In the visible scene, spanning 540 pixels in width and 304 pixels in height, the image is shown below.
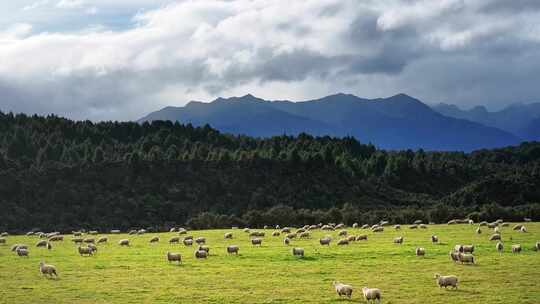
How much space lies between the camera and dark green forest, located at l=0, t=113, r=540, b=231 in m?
99.8

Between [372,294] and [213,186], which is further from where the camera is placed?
[213,186]

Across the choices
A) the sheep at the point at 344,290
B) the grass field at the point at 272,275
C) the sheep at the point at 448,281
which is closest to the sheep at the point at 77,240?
the grass field at the point at 272,275

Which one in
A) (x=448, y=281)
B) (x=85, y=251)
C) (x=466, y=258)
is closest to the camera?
(x=448, y=281)

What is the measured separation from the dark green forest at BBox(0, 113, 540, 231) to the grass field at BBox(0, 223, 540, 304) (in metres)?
45.6

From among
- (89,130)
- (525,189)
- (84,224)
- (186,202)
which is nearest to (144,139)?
(89,130)

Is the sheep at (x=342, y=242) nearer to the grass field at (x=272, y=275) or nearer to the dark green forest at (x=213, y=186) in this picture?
the grass field at (x=272, y=275)

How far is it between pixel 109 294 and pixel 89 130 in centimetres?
16003

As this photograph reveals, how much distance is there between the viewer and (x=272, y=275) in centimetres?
3362

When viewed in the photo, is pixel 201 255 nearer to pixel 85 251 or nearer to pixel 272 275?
pixel 85 251

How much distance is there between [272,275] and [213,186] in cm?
9732

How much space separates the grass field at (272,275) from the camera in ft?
89.2

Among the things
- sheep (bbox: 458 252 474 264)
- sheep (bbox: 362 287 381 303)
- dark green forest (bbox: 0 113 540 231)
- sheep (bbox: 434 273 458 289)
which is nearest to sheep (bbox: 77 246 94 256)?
sheep (bbox: 458 252 474 264)

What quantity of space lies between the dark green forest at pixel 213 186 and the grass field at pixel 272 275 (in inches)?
1794

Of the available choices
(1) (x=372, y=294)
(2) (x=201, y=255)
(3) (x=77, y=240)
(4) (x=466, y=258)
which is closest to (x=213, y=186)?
(3) (x=77, y=240)
